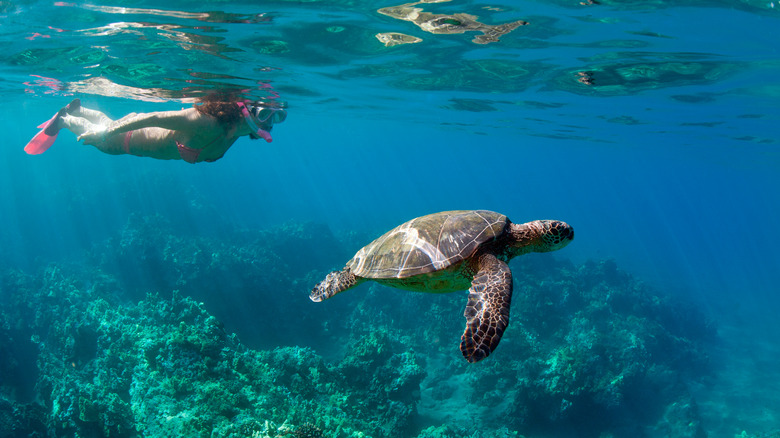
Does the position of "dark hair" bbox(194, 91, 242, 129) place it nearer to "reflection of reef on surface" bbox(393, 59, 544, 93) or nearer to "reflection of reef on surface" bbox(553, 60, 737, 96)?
"reflection of reef on surface" bbox(393, 59, 544, 93)

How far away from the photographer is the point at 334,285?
18.8ft

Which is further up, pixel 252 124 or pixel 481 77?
pixel 252 124

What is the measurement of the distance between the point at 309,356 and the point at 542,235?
23.3 ft

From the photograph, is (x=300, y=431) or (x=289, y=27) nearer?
(x=300, y=431)

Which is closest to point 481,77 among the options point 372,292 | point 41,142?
point 372,292

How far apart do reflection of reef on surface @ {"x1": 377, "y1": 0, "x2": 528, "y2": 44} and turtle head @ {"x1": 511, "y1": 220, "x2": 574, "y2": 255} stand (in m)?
6.89

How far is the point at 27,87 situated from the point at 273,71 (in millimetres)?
15948

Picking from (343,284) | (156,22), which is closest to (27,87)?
(156,22)

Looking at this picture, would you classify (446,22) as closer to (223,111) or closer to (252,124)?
(252,124)

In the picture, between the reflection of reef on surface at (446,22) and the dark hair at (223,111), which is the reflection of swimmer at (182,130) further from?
the reflection of reef on surface at (446,22)

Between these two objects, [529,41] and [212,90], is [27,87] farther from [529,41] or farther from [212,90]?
[529,41]

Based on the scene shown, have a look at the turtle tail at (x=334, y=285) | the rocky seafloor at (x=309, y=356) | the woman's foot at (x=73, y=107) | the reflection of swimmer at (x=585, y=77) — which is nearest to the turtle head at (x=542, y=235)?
the turtle tail at (x=334, y=285)

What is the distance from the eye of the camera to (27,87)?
20469 millimetres

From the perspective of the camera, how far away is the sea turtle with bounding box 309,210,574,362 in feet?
14.3
